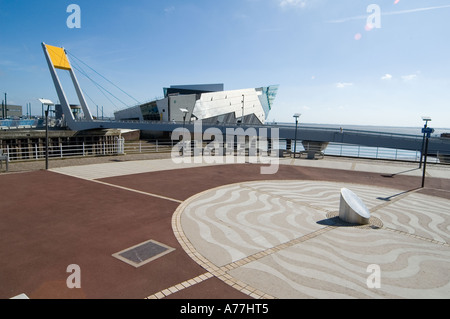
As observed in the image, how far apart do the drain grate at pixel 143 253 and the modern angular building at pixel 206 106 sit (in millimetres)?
49088

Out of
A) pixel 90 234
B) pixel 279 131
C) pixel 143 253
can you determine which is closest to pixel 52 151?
pixel 90 234

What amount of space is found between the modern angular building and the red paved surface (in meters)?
43.6

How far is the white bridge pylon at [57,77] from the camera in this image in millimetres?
47500

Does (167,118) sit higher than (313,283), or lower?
higher

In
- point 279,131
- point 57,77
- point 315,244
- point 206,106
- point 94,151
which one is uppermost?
point 57,77

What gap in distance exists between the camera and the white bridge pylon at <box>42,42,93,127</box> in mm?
47500

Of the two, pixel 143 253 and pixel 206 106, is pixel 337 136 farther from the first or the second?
pixel 206 106

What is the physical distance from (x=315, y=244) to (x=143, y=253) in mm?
4017

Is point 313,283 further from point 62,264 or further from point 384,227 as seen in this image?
point 62,264

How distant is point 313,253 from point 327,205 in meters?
4.27

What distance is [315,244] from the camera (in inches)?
261

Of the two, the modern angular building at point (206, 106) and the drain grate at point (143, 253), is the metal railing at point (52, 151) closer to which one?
the drain grate at point (143, 253)
